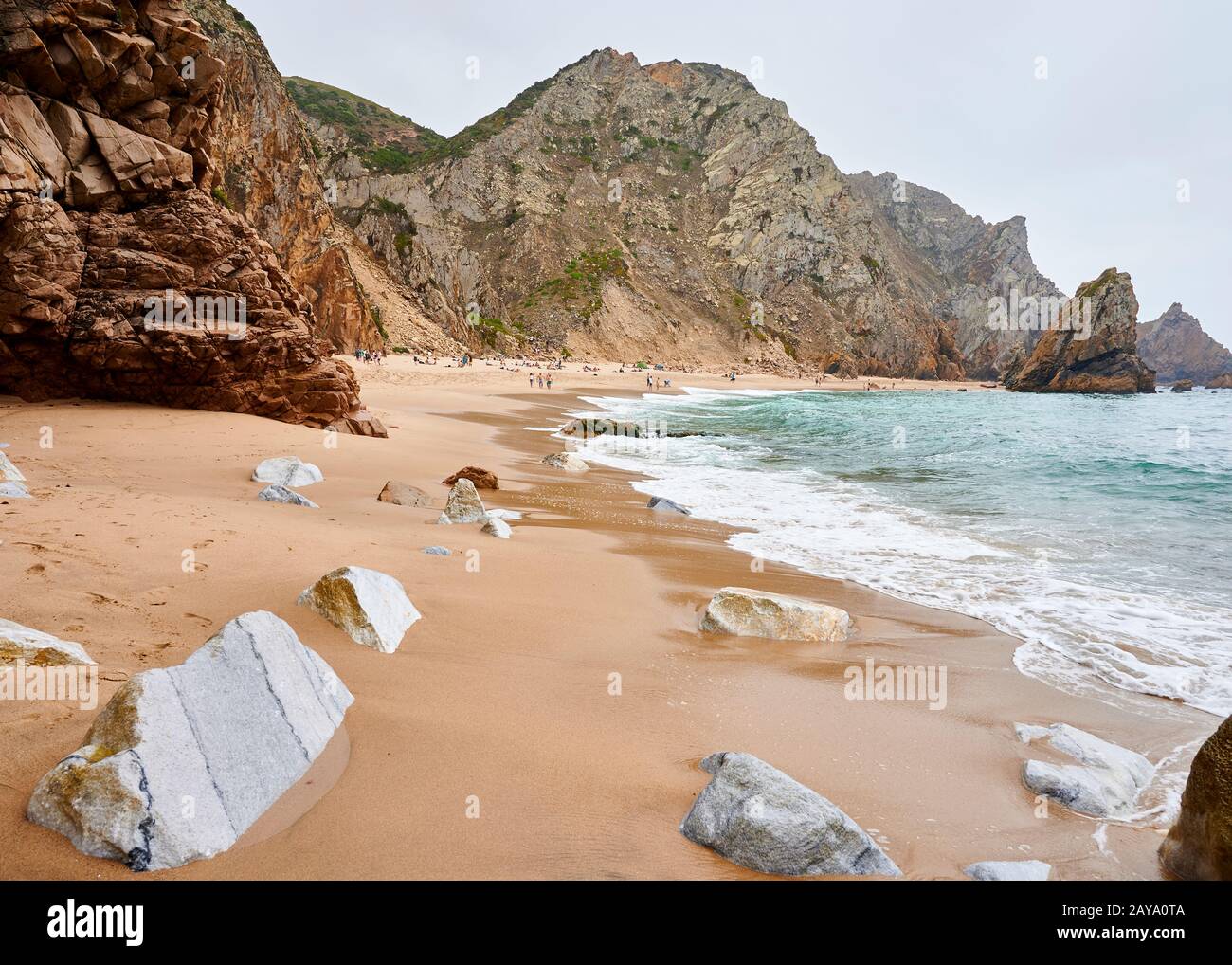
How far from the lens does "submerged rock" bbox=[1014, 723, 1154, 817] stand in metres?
3.50

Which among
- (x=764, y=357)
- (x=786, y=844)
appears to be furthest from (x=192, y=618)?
(x=764, y=357)

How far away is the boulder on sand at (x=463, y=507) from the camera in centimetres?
816

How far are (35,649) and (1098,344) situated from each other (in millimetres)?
105002

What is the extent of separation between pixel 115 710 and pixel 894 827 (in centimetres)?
351

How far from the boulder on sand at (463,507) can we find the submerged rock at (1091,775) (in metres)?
6.25

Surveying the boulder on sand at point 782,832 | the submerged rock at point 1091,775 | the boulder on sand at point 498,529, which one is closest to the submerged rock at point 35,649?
the boulder on sand at point 782,832

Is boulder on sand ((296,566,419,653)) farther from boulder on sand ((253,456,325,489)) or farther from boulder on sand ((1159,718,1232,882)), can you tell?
boulder on sand ((253,456,325,489))

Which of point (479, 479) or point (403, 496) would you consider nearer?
point (403, 496)

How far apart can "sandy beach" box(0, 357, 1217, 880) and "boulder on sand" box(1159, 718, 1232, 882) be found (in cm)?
19

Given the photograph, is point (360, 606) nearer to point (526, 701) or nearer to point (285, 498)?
point (526, 701)

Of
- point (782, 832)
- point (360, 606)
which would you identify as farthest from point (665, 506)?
point (782, 832)

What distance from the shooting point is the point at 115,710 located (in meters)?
2.42

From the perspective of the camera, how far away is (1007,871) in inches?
109

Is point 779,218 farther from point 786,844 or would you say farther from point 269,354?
point 786,844
